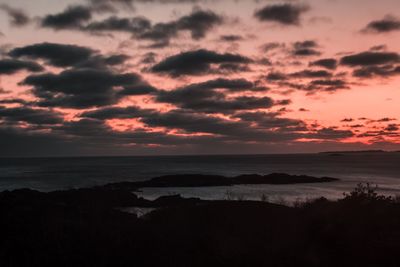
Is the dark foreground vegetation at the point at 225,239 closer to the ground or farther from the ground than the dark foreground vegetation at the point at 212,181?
farther from the ground

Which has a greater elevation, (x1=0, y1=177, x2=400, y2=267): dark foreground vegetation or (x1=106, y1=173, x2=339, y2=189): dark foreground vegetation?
(x1=0, y1=177, x2=400, y2=267): dark foreground vegetation

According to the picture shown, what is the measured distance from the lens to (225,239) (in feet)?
47.2

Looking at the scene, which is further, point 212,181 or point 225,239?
point 212,181

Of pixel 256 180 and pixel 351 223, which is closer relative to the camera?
pixel 351 223

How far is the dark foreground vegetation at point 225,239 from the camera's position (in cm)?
1284

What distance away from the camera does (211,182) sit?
91375 millimetres

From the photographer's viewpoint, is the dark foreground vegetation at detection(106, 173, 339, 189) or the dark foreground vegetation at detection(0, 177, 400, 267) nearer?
the dark foreground vegetation at detection(0, 177, 400, 267)

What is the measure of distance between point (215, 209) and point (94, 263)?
31.3 feet

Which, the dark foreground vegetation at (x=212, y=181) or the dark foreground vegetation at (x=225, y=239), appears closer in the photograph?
the dark foreground vegetation at (x=225, y=239)

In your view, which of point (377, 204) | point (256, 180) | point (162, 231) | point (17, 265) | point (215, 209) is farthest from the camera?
point (256, 180)

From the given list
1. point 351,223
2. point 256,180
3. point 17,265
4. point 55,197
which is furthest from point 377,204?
point 256,180

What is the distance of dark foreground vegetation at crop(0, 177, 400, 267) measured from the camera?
12.8 m

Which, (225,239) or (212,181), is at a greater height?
(225,239)

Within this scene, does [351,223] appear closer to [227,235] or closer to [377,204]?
[377,204]
